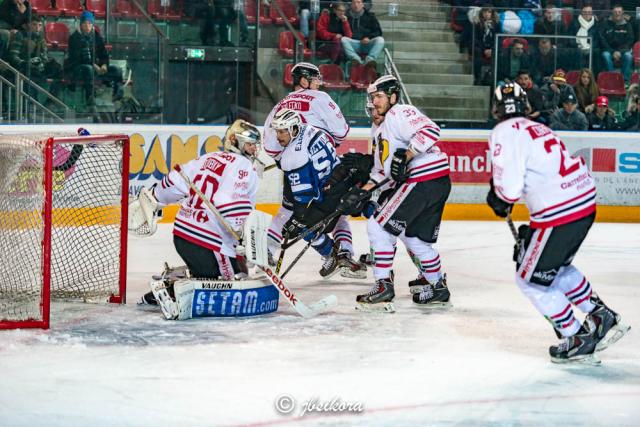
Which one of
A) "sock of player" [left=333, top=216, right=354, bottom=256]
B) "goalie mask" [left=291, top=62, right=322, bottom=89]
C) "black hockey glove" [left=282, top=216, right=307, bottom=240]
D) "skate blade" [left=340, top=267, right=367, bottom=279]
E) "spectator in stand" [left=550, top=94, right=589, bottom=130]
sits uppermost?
"goalie mask" [left=291, top=62, right=322, bottom=89]

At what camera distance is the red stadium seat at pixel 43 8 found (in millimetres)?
8970

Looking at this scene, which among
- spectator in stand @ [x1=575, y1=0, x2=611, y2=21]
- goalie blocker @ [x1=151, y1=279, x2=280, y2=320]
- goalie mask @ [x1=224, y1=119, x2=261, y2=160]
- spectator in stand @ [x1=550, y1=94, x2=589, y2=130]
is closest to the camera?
goalie blocker @ [x1=151, y1=279, x2=280, y2=320]

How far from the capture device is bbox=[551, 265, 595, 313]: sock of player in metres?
4.38

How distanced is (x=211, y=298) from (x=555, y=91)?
533cm

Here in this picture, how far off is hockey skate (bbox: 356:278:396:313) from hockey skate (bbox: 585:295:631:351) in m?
1.23

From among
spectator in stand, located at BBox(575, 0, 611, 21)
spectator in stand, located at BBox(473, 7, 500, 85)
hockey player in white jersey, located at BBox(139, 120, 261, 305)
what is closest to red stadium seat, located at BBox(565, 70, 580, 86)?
spectator in stand, located at BBox(473, 7, 500, 85)

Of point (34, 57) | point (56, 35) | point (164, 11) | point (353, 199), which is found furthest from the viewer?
point (164, 11)

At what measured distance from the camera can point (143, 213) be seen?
5.44 metres

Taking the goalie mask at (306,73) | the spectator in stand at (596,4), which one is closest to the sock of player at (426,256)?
the goalie mask at (306,73)

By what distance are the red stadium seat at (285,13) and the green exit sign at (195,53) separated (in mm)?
652

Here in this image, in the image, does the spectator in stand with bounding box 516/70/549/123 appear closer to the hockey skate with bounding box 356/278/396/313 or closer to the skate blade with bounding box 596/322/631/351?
the hockey skate with bounding box 356/278/396/313

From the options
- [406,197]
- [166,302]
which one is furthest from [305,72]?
[166,302]

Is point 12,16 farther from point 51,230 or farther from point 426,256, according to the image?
point 426,256

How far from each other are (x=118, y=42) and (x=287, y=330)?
4.78 m
